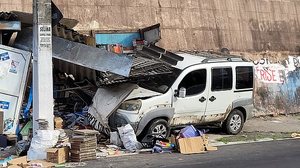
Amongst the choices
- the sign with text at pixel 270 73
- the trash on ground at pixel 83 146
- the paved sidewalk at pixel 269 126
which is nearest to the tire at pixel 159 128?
the paved sidewalk at pixel 269 126

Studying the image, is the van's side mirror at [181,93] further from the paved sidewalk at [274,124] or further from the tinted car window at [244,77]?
the paved sidewalk at [274,124]

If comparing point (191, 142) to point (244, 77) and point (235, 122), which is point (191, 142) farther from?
point (244, 77)

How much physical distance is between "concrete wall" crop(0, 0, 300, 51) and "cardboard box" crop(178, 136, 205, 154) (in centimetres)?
558

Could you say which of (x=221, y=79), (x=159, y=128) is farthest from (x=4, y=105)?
(x=221, y=79)

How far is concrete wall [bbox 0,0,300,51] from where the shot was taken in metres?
15.3

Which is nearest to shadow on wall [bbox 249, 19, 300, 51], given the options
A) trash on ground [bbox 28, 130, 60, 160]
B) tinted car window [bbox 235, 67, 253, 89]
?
tinted car window [bbox 235, 67, 253, 89]

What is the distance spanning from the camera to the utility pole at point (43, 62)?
35.0 feet

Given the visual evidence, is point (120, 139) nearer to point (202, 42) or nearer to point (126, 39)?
point (126, 39)

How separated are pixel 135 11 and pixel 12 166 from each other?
804 centimetres

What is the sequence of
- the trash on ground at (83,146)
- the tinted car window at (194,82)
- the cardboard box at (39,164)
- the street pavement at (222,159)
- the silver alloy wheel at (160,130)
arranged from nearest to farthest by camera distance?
the cardboard box at (39,164) < the street pavement at (222,159) < the trash on ground at (83,146) < the silver alloy wheel at (160,130) < the tinted car window at (194,82)

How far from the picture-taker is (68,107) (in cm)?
1330

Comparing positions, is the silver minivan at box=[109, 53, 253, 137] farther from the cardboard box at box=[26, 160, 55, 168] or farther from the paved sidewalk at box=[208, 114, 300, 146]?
the cardboard box at box=[26, 160, 55, 168]

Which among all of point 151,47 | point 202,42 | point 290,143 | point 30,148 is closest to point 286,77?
point 202,42

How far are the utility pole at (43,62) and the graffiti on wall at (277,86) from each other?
9.34 metres
